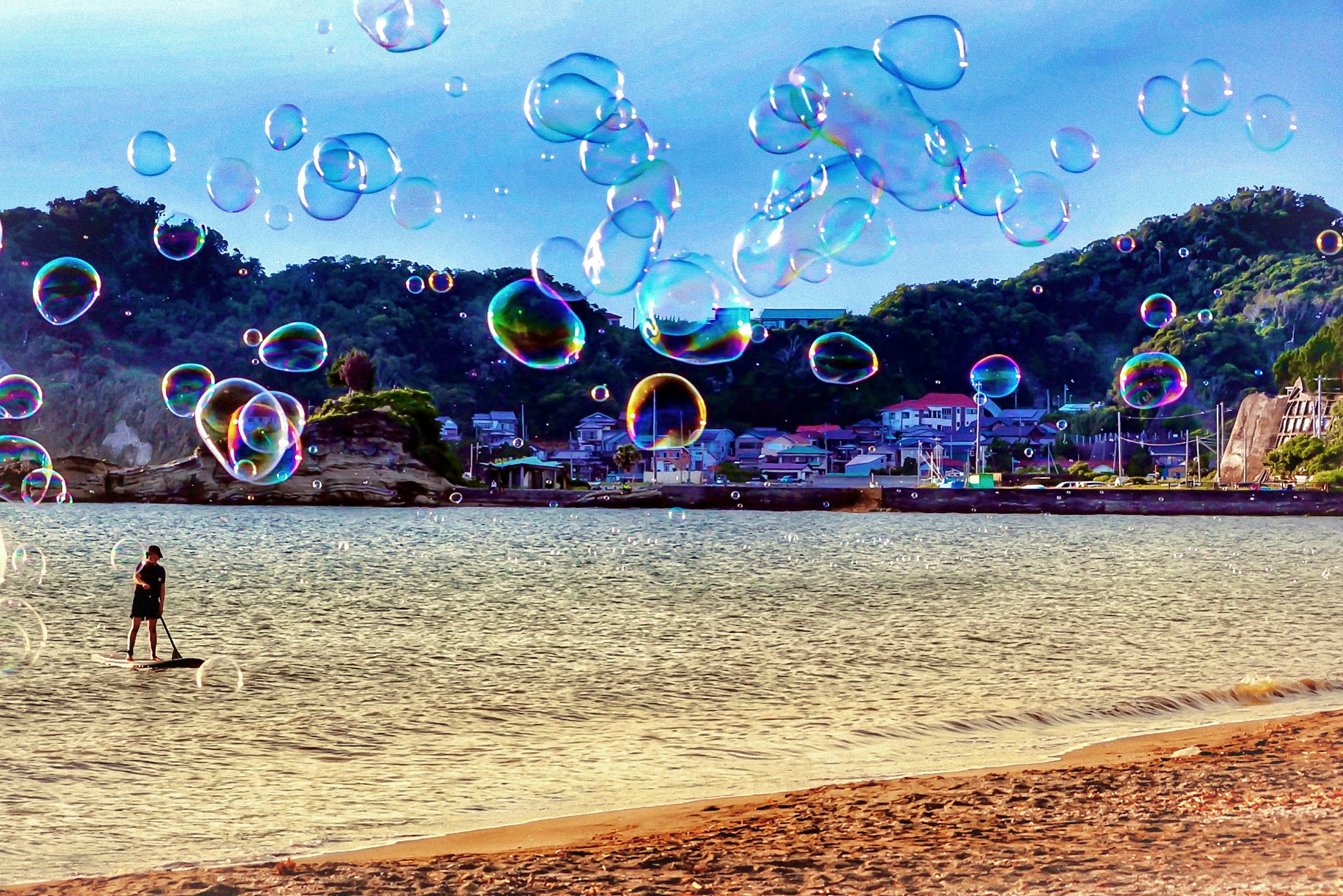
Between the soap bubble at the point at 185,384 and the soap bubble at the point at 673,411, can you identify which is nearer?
the soap bubble at the point at 673,411

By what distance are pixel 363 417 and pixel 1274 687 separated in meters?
89.9

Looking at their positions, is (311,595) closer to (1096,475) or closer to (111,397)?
(1096,475)

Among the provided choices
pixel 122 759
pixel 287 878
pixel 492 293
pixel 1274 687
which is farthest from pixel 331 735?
pixel 492 293

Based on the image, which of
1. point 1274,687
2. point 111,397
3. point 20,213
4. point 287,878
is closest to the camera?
point 287,878

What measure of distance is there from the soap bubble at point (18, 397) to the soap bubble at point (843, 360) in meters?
19.9

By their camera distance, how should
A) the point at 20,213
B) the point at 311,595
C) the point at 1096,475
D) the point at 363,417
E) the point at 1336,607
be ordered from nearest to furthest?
the point at 1336,607 < the point at 311,595 < the point at 363,417 < the point at 1096,475 < the point at 20,213

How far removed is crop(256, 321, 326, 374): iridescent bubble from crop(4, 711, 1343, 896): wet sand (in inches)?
756

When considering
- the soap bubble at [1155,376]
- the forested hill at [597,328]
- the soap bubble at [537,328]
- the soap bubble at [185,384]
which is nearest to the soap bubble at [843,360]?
the soap bubble at [537,328]

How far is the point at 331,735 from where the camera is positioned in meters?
13.1

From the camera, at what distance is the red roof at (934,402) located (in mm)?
119062

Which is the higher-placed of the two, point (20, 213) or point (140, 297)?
point (20, 213)

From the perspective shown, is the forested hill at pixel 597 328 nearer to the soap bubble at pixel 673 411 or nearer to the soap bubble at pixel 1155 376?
the soap bubble at pixel 1155 376

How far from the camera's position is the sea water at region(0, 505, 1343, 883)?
33.3 ft

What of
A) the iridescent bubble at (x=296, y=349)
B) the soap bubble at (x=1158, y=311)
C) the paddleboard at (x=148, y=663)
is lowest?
the paddleboard at (x=148, y=663)
